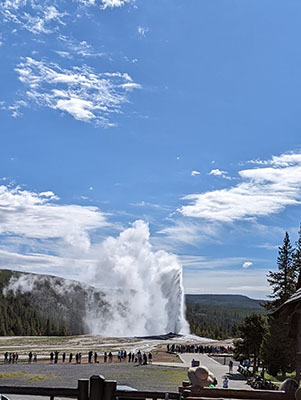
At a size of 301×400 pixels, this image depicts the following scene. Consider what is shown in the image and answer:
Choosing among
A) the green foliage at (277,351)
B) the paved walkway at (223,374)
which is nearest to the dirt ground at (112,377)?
the paved walkway at (223,374)

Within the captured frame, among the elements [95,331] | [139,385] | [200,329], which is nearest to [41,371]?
[139,385]

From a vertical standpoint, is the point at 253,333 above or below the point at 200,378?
below

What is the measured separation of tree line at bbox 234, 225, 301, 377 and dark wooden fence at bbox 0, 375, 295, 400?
32.0m

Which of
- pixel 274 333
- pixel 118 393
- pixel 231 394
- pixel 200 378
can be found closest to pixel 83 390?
pixel 118 393

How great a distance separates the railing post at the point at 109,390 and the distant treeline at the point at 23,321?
15774 centimetres

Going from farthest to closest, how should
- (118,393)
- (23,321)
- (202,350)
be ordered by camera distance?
1. (23,321)
2. (202,350)
3. (118,393)

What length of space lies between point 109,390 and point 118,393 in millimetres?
158

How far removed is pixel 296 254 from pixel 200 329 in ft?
346

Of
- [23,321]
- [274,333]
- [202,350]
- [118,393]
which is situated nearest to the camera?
[118,393]

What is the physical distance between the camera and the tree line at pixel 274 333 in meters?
40.6

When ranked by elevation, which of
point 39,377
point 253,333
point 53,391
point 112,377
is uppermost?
point 53,391

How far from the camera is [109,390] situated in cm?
865

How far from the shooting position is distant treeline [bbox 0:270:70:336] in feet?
529

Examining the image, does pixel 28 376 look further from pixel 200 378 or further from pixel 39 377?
pixel 200 378
